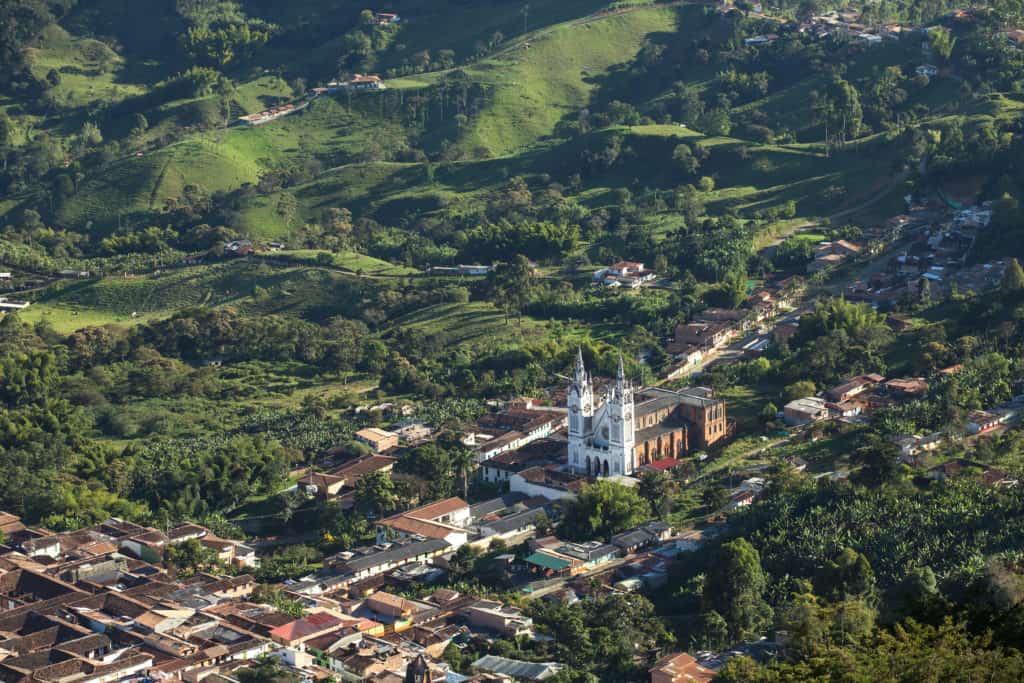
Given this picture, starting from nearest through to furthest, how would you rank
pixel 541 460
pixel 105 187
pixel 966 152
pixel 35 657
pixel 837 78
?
pixel 35 657 → pixel 541 460 → pixel 966 152 → pixel 837 78 → pixel 105 187

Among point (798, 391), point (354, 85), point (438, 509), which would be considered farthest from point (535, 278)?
point (354, 85)

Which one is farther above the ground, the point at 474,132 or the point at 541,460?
the point at 474,132

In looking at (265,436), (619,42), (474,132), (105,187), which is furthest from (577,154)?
(265,436)

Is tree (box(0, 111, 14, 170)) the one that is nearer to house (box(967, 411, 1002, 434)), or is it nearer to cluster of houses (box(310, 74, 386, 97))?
cluster of houses (box(310, 74, 386, 97))

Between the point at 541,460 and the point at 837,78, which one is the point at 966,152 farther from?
the point at 541,460

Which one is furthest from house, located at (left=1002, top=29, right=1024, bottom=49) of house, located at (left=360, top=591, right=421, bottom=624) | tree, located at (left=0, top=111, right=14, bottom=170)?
house, located at (left=360, top=591, right=421, bottom=624)

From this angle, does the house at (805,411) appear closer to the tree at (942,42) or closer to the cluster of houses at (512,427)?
the cluster of houses at (512,427)

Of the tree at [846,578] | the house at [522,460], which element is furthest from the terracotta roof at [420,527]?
the tree at [846,578]
